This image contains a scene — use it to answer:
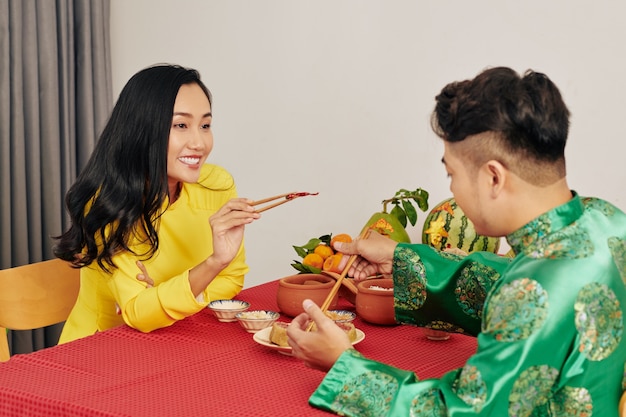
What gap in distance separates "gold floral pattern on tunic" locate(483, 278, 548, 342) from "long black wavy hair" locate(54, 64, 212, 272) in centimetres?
116

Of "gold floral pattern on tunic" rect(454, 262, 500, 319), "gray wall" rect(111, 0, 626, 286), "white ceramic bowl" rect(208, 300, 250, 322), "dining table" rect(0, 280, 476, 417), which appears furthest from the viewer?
"gray wall" rect(111, 0, 626, 286)

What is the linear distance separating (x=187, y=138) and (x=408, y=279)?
0.79m

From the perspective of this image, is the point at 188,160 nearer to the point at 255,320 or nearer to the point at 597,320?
the point at 255,320

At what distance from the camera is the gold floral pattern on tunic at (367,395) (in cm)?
134

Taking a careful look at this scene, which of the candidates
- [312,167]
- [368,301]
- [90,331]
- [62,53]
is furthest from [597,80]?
[62,53]

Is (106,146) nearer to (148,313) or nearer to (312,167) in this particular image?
(148,313)

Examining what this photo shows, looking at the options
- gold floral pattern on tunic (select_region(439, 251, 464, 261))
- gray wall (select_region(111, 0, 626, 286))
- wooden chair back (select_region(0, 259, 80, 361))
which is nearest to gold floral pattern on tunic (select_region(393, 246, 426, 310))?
gold floral pattern on tunic (select_region(439, 251, 464, 261))

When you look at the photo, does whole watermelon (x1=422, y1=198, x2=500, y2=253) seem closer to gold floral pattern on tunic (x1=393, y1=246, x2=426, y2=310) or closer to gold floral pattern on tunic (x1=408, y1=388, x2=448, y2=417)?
gold floral pattern on tunic (x1=393, y1=246, x2=426, y2=310)

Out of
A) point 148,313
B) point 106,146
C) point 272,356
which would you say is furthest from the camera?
point 106,146

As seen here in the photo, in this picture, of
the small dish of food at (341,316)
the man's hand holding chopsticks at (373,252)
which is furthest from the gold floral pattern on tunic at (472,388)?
the man's hand holding chopsticks at (373,252)

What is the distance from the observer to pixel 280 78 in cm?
364

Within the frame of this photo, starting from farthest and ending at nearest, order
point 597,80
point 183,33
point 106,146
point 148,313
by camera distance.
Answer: point 183,33, point 597,80, point 106,146, point 148,313

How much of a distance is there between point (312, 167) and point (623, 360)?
2.37 metres

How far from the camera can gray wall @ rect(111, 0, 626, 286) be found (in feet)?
9.88
